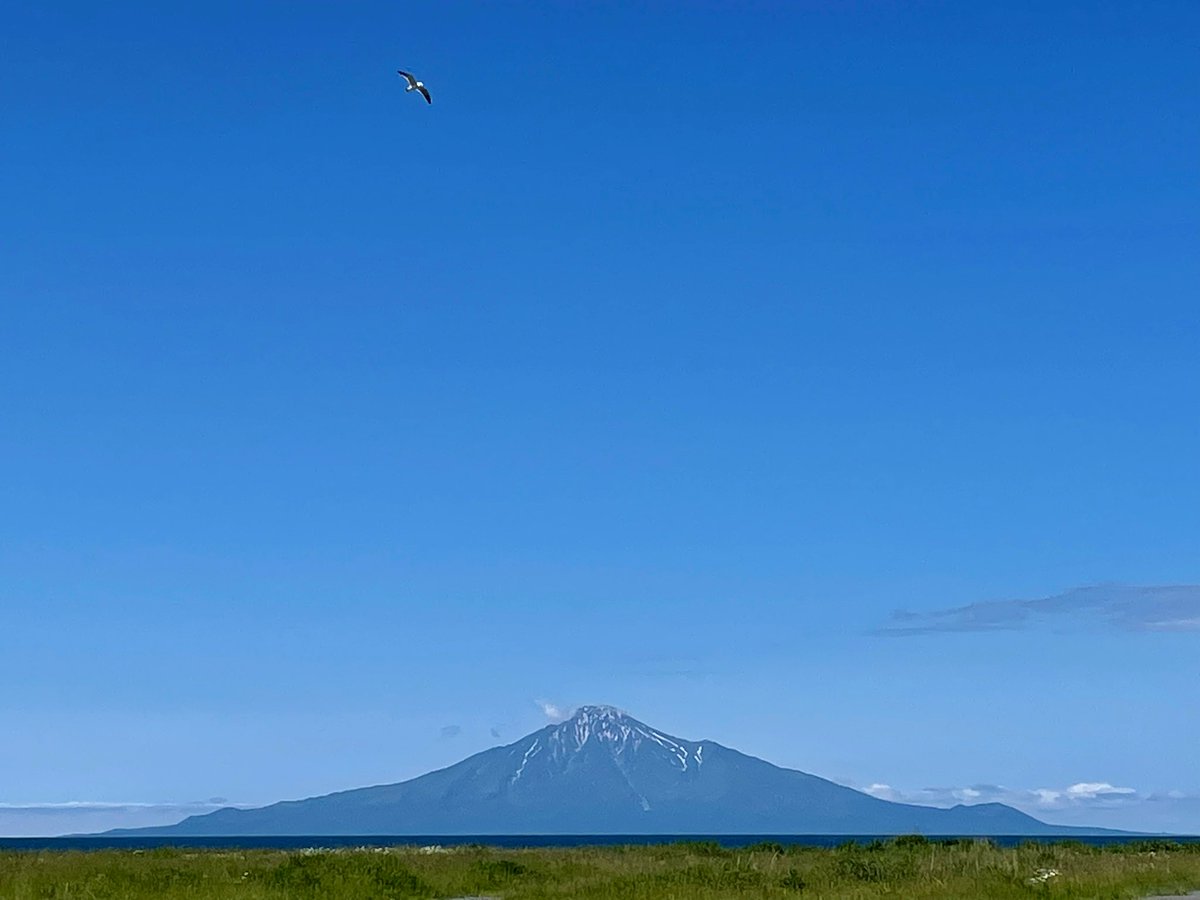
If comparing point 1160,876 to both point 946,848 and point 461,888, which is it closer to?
point 946,848

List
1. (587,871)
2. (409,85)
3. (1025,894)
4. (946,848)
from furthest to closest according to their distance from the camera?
(946,848) < (587,871) < (409,85) < (1025,894)

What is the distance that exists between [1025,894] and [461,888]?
52.1 ft

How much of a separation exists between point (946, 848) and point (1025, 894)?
22.1 m

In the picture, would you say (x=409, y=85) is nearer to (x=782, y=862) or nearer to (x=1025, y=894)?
(x=1025, y=894)

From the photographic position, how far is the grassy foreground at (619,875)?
122ft

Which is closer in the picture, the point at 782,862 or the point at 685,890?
the point at 685,890

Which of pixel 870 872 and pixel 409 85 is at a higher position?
pixel 409 85

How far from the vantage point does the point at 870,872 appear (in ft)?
147

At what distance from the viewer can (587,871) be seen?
4922 centimetres

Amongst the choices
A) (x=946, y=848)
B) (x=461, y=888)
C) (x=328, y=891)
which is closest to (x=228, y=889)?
(x=328, y=891)

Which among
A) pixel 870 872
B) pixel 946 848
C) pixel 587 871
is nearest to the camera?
pixel 870 872

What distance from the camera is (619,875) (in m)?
→ 44.2

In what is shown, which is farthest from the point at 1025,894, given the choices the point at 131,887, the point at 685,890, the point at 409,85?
the point at 409,85

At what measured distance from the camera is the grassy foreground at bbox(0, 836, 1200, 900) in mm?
37156
